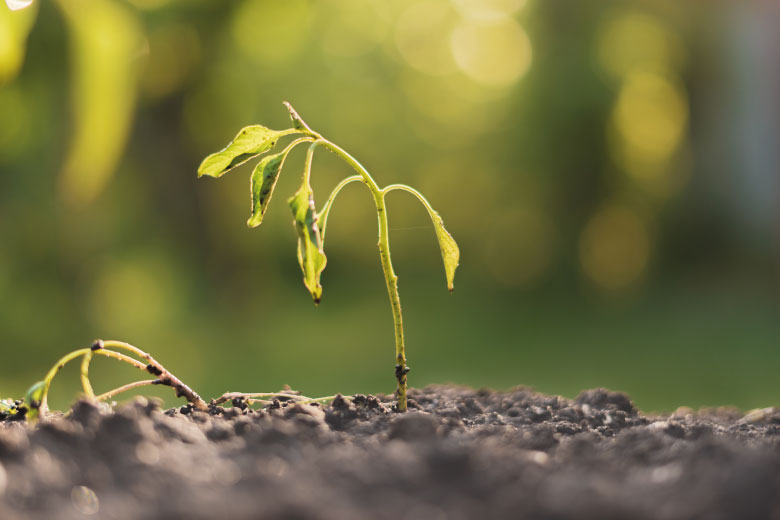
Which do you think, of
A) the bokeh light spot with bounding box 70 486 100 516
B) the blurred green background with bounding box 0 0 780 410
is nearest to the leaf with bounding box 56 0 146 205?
the blurred green background with bounding box 0 0 780 410

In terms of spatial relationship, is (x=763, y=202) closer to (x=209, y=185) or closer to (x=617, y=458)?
(x=209, y=185)

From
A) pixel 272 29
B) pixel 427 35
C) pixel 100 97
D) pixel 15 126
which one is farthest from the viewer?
pixel 427 35

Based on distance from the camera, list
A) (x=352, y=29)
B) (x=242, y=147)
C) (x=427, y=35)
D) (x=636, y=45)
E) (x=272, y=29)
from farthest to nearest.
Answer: (x=636, y=45), (x=427, y=35), (x=352, y=29), (x=272, y=29), (x=242, y=147)

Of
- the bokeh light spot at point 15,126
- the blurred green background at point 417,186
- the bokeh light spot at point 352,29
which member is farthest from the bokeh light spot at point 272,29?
the bokeh light spot at point 15,126

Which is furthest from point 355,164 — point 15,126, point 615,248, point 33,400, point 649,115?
point 649,115

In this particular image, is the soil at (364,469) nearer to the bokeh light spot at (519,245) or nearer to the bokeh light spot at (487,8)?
Answer: the bokeh light spot at (519,245)

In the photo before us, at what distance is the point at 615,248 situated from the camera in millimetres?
5016

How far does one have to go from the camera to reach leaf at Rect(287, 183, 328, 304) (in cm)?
82

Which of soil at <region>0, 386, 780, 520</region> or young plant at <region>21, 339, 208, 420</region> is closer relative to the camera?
soil at <region>0, 386, 780, 520</region>

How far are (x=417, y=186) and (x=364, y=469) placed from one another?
430 centimetres

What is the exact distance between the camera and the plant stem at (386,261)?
0.94 meters

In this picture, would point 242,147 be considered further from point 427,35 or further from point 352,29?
point 427,35

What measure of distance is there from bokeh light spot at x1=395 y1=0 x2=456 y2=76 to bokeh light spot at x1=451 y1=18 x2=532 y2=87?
3.1 inches

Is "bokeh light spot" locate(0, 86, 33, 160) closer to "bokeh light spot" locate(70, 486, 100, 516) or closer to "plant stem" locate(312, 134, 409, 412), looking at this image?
"plant stem" locate(312, 134, 409, 412)
